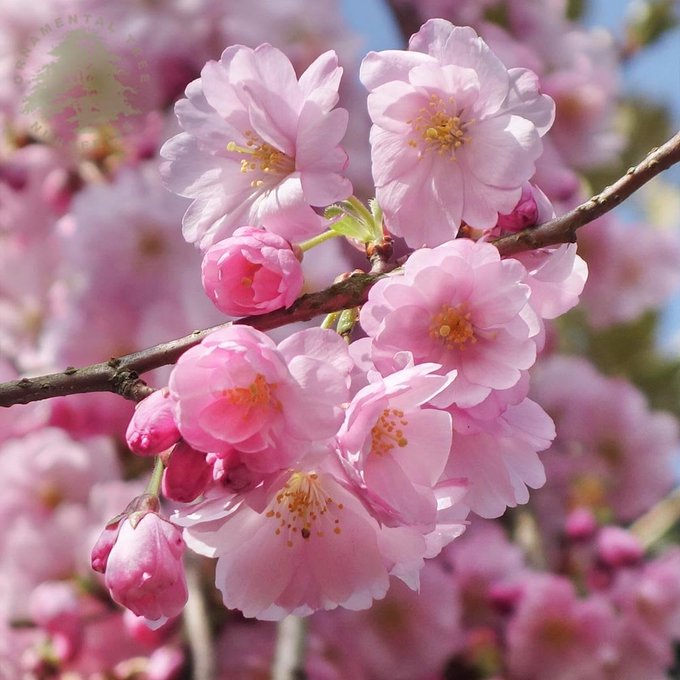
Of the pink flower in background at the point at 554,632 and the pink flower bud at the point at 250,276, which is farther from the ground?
→ the pink flower bud at the point at 250,276

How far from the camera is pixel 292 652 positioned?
1.25m

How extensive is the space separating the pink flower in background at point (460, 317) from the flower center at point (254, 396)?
66 millimetres

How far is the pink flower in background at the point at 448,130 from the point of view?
1.73ft

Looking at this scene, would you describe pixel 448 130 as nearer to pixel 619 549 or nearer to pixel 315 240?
pixel 315 240

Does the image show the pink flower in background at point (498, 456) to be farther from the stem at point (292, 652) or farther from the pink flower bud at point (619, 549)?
the pink flower bud at point (619, 549)

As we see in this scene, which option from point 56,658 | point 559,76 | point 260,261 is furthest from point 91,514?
point 559,76

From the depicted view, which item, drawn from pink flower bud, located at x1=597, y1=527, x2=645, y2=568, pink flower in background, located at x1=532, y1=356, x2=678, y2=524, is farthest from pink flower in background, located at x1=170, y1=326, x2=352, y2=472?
pink flower in background, located at x1=532, y1=356, x2=678, y2=524

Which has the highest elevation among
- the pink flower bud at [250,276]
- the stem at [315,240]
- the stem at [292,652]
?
the pink flower bud at [250,276]

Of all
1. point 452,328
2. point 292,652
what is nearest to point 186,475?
point 452,328

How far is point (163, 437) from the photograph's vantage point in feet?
1.57

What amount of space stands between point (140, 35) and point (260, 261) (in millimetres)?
1270

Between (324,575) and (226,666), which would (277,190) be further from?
(226,666)

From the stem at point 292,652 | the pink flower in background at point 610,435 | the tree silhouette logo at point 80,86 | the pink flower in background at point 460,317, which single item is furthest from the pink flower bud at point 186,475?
the pink flower in background at point 610,435

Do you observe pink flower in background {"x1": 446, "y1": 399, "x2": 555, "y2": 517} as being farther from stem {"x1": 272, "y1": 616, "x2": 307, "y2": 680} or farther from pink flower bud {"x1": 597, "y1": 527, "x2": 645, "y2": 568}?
pink flower bud {"x1": 597, "y1": 527, "x2": 645, "y2": 568}
